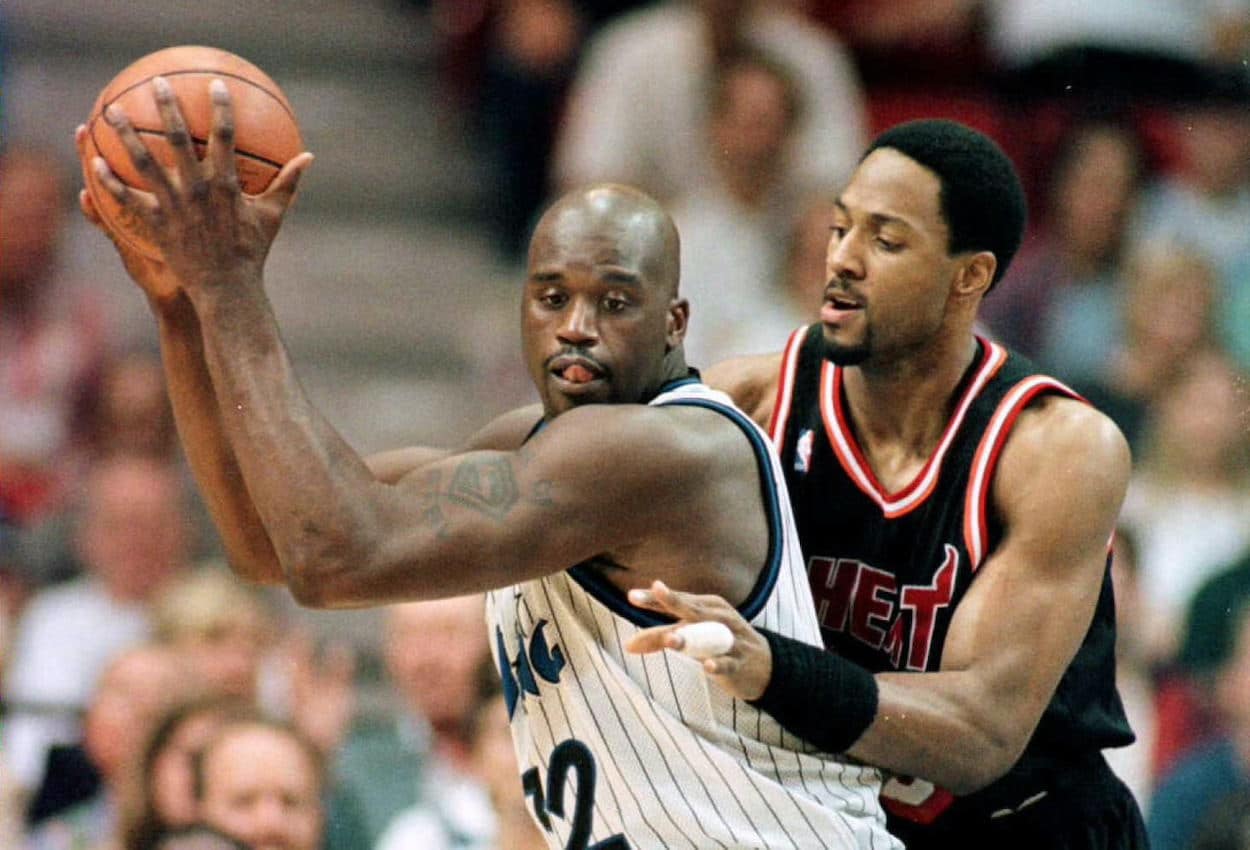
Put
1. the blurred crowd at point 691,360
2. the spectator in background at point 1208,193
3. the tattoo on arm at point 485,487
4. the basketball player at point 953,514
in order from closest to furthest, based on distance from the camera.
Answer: the tattoo on arm at point 485,487 < the basketball player at point 953,514 < the blurred crowd at point 691,360 < the spectator in background at point 1208,193

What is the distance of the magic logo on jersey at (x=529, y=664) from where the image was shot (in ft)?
13.2

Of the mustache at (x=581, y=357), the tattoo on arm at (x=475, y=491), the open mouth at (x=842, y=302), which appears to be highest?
the open mouth at (x=842, y=302)

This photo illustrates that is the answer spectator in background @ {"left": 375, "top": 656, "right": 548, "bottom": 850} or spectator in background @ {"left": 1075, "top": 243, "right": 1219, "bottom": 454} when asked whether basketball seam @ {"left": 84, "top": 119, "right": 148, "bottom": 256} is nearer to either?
spectator in background @ {"left": 375, "top": 656, "right": 548, "bottom": 850}

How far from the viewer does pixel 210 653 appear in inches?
275

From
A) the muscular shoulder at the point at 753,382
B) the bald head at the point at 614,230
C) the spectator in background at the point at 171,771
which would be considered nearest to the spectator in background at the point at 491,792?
the spectator in background at the point at 171,771

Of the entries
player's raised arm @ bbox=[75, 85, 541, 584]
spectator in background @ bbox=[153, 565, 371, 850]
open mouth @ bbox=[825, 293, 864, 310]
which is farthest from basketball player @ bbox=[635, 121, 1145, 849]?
spectator in background @ bbox=[153, 565, 371, 850]

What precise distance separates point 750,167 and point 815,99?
18.8 inches

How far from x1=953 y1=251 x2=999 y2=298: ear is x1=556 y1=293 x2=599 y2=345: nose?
0.90 metres

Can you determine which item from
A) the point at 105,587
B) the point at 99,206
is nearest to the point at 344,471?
the point at 99,206

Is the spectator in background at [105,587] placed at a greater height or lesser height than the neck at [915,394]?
lesser

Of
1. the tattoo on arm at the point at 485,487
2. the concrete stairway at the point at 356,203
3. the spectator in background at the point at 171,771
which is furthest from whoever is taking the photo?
the concrete stairway at the point at 356,203

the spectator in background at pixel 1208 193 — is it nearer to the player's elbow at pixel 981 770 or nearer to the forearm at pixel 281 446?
the player's elbow at pixel 981 770

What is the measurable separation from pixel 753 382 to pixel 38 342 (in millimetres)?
4492

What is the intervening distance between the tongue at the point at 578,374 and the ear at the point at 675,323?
0.20 m
